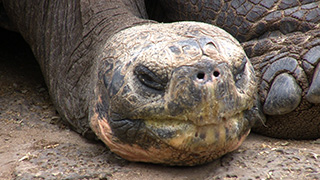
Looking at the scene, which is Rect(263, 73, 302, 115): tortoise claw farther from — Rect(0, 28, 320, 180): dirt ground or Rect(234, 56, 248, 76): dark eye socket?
Rect(234, 56, 248, 76): dark eye socket

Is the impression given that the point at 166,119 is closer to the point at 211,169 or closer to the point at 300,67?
the point at 211,169

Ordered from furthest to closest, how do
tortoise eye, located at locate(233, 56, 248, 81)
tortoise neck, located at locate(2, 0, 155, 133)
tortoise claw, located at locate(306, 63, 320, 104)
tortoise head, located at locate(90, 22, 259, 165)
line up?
tortoise neck, located at locate(2, 0, 155, 133), tortoise claw, located at locate(306, 63, 320, 104), tortoise eye, located at locate(233, 56, 248, 81), tortoise head, located at locate(90, 22, 259, 165)

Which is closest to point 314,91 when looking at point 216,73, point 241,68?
point 241,68

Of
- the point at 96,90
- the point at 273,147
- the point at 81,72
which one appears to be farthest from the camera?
the point at 81,72

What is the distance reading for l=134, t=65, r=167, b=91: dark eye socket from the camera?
1629mm

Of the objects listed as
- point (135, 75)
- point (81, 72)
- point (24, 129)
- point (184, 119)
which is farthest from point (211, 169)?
point (24, 129)

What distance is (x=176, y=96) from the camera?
1.59 meters

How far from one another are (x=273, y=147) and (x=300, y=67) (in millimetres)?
387

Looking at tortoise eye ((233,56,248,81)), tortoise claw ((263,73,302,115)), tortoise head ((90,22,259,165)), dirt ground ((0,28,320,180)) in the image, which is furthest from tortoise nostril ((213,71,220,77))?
tortoise claw ((263,73,302,115))

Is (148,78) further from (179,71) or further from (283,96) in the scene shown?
(283,96)

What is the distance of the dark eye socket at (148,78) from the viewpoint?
1.63m

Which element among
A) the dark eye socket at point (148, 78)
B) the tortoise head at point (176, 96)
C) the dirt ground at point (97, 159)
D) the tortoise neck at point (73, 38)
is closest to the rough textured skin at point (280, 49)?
the dirt ground at point (97, 159)

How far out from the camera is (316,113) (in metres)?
2.14

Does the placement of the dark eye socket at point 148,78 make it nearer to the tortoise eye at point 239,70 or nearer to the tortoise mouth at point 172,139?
the tortoise mouth at point 172,139
